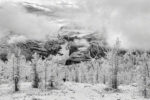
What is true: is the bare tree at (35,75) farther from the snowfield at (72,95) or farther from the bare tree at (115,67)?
the bare tree at (115,67)

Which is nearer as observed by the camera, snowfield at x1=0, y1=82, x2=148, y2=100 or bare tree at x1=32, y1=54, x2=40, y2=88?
snowfield at x1=0, y1=82, x2=148, y2=100

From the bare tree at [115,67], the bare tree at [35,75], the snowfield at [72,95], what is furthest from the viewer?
the bare tree at [35,75]

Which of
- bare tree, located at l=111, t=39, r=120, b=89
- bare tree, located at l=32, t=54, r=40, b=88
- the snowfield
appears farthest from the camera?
bare tree, located at l=32, t=54, r=40, b=88

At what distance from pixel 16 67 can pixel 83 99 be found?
23.1 meters

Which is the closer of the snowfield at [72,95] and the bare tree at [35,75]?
the snowfield at [72,95]

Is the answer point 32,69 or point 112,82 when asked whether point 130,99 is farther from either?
point 32,69

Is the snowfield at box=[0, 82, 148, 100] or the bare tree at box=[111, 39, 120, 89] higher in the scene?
the bare tree at box=[111, 39, 120, 89]

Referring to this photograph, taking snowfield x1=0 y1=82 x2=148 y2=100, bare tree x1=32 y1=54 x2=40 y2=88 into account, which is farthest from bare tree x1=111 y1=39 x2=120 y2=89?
bare tree x1=32 y1=54 x2=40 y2=88

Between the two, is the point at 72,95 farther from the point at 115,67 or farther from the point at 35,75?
the point at 35,75

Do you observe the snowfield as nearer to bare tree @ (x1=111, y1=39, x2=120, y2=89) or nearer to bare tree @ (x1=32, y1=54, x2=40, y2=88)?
bare tree @ (x1=111, y1=39, x2=120, y2=89)

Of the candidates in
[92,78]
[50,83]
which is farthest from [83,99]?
[92,78]

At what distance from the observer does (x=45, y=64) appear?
6153cm

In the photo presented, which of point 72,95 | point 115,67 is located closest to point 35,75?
point 72,95

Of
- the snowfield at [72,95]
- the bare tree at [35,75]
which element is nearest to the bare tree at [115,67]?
the snowfield at [72,95]
